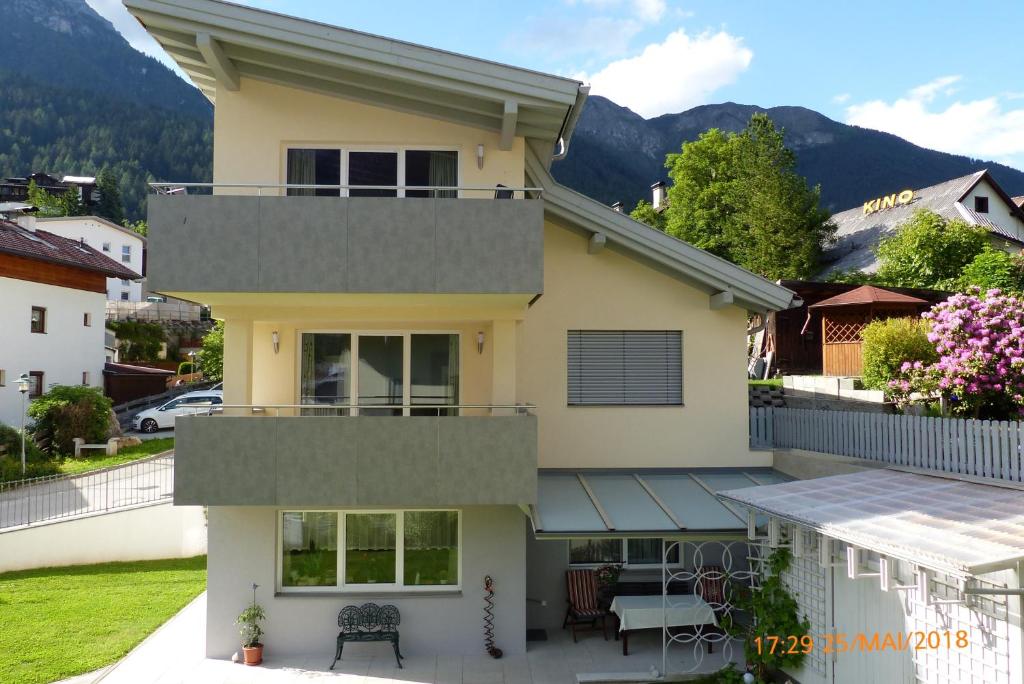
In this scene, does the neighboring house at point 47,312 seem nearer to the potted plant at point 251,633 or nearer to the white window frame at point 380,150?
the potted plant at point 251,633

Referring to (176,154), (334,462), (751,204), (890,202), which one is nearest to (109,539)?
(334,462)

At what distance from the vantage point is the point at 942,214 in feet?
151

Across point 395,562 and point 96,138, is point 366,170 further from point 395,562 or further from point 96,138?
point 96,138

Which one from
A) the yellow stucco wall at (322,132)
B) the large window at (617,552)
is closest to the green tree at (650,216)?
the large window at (617,552)

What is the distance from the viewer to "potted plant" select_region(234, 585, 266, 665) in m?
12.2

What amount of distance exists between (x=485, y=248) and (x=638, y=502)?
18.4ft

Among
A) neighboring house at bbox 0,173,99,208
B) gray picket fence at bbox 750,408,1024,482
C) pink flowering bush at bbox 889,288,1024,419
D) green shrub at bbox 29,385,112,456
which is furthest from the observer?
neighboring house at bbox 0,173,99,208

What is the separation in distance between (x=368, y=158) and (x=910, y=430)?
37.2 ft

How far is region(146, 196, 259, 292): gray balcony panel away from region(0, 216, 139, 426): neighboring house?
25.1 meters

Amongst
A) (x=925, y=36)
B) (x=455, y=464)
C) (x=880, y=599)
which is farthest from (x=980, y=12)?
(x=455, y=464)

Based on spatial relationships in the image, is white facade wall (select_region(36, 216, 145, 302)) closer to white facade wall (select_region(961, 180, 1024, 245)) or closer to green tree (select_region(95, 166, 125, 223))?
green tree (select_region(95, 166, 125, 223))

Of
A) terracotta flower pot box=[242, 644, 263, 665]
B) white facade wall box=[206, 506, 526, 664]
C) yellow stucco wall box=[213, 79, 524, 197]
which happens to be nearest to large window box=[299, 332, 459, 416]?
white facade wall box=[206, 506, 526, 664]

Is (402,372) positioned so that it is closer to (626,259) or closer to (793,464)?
(626,259)

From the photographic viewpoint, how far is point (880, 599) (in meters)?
9.47
